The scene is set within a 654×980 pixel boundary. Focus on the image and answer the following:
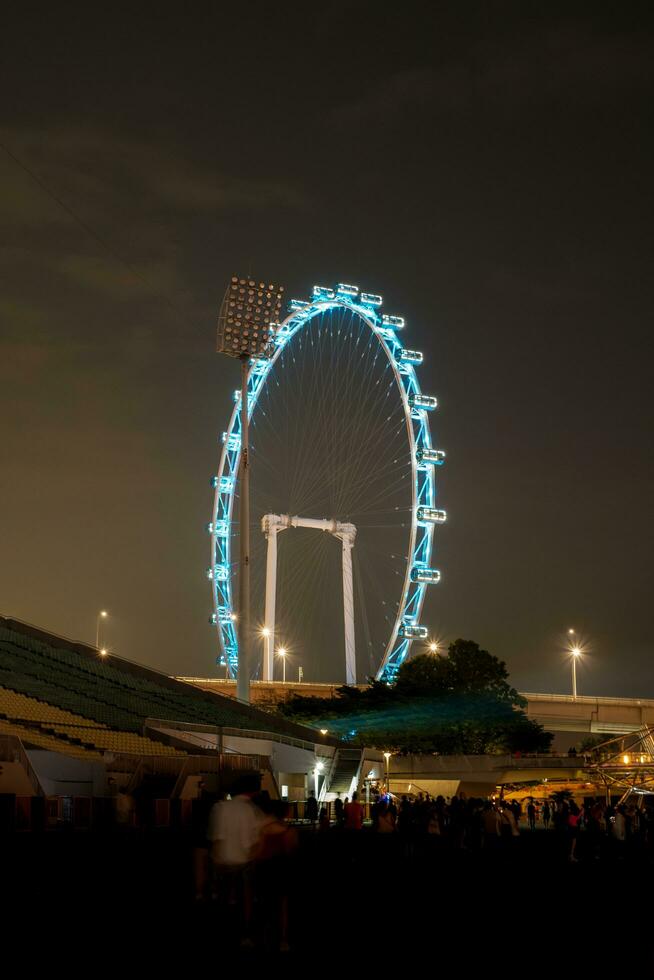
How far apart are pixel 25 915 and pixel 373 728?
48315 mm

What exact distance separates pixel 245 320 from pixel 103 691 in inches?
577

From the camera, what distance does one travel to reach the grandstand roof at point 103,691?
34.7m

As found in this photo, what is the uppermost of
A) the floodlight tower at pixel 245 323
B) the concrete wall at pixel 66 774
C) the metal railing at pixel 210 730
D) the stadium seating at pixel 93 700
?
the floodlight tower at pixel 245 323

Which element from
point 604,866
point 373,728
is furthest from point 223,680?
point 604,866

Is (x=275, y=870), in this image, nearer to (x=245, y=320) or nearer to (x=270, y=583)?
(x=245, y=320)

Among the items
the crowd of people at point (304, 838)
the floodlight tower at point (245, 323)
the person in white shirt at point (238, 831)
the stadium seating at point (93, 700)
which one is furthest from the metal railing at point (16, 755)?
the floodlight tower at point (245, 323)

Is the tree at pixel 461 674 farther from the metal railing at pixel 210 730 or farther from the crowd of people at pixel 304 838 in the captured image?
the metal railing at pixel 210 730

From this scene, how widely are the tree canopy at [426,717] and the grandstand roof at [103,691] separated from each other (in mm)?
12415

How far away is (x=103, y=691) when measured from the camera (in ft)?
131

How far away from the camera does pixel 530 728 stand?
198ft

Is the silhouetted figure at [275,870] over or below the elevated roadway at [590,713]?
below

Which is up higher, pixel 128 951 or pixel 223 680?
pixel 223 680

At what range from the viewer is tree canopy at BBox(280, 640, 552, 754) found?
56875 mm

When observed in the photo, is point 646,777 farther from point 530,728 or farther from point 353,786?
point 530,728
